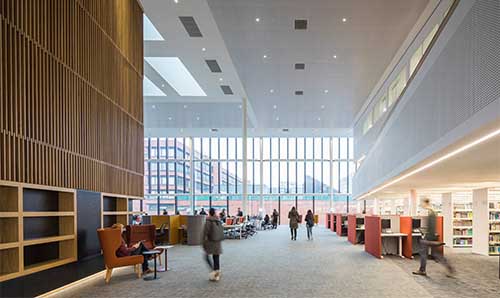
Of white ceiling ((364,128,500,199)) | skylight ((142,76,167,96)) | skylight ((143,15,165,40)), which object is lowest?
white ceiling ((364,128,500,199))

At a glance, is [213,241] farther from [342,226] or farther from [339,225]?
[339,225]

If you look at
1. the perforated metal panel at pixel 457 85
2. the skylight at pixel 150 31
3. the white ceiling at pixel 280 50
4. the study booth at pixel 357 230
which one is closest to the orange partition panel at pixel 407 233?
the perforated metal panel at pixel 457 85

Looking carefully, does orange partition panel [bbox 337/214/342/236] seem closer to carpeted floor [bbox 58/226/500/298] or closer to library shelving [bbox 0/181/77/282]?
carpeted floor [bbox 58/226/500/298]

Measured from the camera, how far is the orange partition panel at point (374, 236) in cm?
1168

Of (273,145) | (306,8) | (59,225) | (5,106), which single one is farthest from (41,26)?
(273,145)

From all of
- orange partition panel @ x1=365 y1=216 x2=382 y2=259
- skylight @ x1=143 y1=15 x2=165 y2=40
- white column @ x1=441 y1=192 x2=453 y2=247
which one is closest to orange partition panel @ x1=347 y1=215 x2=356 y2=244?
orange partition panel @ x1=365 y1=216 x2=382 y2=259

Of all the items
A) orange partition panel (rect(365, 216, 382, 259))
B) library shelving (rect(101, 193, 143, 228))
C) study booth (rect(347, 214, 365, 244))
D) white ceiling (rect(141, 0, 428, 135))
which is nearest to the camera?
library shelving (rect(101, 193, 143, 228))

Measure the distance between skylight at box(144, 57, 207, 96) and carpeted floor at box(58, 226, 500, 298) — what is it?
760 cm

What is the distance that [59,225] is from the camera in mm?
7758

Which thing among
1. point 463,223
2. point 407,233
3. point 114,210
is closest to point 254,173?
point 463,223

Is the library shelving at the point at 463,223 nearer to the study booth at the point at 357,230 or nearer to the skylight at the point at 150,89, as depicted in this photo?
the study booth at the point at 357,230

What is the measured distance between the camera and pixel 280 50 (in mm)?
13859

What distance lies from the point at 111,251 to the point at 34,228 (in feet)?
5.23

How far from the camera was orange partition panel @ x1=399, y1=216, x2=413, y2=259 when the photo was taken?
11.8 metres
